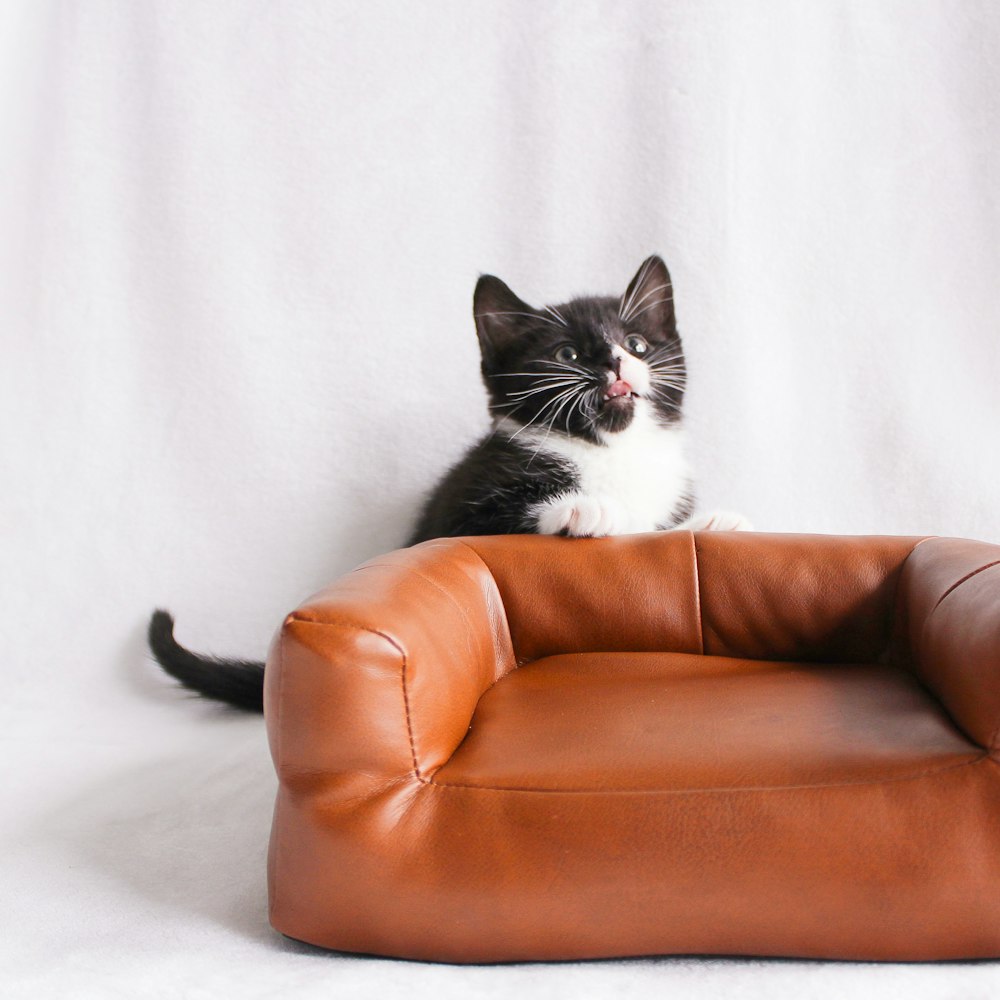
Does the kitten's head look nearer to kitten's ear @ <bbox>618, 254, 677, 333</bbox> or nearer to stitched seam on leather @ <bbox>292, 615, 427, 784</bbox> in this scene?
kitten's ear @ <bbox>618, 254, 677, 333</bbox>

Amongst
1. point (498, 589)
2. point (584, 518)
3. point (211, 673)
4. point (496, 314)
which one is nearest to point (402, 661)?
point (498, 589)

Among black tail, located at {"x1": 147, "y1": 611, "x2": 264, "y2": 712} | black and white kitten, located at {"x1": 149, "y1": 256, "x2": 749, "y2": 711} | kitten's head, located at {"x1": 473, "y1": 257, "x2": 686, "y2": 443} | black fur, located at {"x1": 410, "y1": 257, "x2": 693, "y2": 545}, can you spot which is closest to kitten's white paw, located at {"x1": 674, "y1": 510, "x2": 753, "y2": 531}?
black and white kitten, located at {"x1": 149, "y1": 256, "x2": 749, "y2": 711}

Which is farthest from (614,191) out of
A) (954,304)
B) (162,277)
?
(162,277)

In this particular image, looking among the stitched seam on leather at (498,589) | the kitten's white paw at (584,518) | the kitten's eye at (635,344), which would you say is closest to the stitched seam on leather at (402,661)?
the stitched seam on leather at (498,589)

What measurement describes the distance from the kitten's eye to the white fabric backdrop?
0.42 metres

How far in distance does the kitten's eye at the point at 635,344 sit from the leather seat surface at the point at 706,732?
712 mm

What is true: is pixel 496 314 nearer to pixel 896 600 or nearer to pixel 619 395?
pixel 619 395

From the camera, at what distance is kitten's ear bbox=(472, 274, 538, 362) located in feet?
6.33

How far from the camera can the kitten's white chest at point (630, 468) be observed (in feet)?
6.14

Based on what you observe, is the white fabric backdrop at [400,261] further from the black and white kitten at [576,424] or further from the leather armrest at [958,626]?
the leather armrest at [958,626]

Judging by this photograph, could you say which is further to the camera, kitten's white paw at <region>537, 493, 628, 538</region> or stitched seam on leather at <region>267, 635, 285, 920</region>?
kitten's white paw at <region>537, 493, 628, 538</region>

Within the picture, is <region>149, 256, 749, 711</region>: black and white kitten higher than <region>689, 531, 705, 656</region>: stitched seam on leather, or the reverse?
<region>149, 256, 749, 711</region>: black and white kitten

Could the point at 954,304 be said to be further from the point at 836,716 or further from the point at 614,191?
the point at 836,716

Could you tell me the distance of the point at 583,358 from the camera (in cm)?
186
